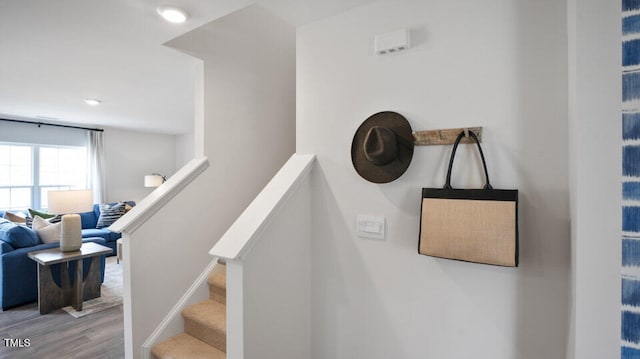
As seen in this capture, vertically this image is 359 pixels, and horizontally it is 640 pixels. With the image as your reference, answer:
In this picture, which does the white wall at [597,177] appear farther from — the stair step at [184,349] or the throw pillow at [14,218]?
the throw pillow at [14,218]

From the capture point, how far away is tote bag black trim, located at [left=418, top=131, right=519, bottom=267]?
1.08 metres

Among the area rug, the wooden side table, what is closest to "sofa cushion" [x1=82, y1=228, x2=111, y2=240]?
the area rug

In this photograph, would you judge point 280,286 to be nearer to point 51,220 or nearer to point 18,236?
point 18,236

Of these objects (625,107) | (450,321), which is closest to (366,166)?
(450,321)

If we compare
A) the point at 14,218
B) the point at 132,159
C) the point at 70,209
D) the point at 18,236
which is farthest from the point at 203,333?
the point at 132,159

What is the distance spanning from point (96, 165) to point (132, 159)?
0.77m

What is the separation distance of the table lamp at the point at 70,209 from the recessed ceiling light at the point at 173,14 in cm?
248

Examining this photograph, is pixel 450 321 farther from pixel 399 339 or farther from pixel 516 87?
pixel 516 87

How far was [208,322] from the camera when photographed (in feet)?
6.29

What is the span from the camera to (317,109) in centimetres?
175

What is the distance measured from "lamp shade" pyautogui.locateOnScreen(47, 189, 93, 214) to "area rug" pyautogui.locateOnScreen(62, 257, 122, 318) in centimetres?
107

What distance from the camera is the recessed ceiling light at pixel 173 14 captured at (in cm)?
158

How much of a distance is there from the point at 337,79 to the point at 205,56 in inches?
47.8

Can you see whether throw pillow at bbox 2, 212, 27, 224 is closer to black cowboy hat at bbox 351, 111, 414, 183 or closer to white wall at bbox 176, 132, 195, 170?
white wall at bbox 176, 132, 195, 170
